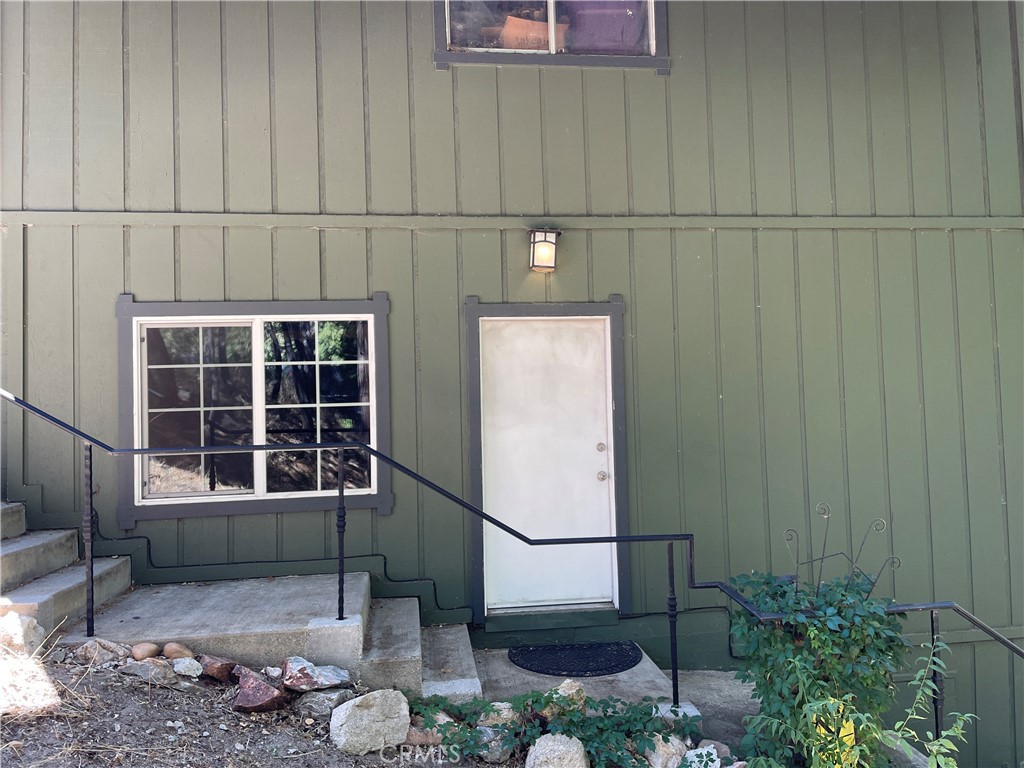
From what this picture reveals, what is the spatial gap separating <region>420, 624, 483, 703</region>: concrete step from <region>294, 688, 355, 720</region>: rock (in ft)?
1.32

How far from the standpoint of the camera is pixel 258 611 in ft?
11.3

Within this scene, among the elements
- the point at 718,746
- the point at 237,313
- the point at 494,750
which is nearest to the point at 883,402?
the point at 718,746

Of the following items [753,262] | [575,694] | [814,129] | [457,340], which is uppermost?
[814,129]

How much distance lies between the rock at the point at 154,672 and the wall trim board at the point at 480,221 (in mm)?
2524

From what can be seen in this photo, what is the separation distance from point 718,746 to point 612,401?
2092 mm

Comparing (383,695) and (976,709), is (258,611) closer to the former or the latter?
(383,695)

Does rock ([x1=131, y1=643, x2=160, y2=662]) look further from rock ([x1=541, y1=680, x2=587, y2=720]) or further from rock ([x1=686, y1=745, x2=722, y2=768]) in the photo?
rock ([x1=686, y1=745, x2=722, y2=768])

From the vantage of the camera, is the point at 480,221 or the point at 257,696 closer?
the point at 257,696

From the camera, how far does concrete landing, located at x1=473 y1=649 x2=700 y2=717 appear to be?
11.4ft

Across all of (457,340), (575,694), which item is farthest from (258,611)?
(457,340)

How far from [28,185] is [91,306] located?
812mm

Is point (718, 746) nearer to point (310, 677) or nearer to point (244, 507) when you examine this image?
point (310, 677)

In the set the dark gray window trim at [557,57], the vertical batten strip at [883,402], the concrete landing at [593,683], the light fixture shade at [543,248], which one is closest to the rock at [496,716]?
the concrete landing at [593,683]

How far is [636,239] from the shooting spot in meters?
4.57
